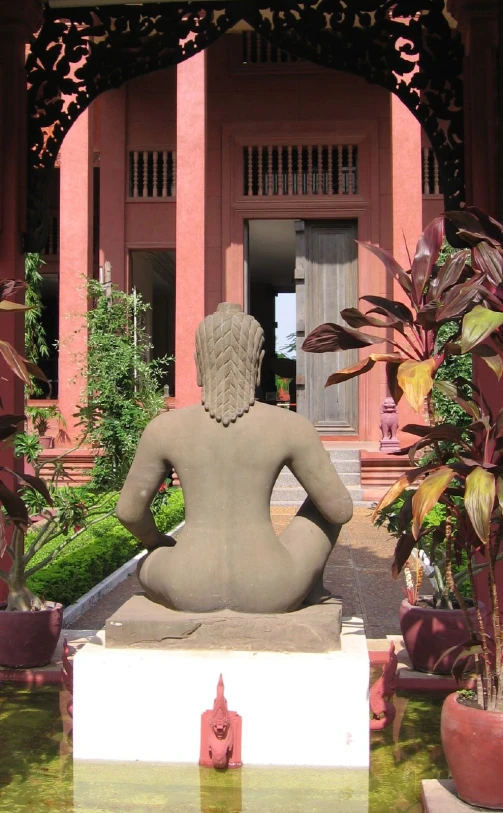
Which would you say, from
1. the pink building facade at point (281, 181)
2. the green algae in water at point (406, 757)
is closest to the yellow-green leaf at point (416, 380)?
the green algae in water at point (406, 757)

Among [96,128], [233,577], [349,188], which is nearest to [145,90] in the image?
[96,128]

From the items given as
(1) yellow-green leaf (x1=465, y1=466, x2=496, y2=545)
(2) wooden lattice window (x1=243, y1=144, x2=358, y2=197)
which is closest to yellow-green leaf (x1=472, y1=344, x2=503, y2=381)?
(1) yellow-green leaf (x1=465, y1=466, x2=496, y2=545)

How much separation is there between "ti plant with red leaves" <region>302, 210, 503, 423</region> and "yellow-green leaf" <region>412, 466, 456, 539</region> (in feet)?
0.79

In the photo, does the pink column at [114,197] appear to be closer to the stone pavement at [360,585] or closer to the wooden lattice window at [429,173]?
the wooden lattice window at [429,173]

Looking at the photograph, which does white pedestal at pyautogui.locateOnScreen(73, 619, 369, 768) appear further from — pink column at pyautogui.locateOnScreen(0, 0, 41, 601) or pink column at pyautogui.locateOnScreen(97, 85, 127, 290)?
pink column at pyautogui.locateOnScreen(97, 85, 127, 290)

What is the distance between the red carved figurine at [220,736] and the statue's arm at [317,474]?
0.78 m

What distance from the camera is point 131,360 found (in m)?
10.6

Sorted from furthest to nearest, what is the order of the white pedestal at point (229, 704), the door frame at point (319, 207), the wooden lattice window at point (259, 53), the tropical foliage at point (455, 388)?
the wooden lattice window at point (259, 53) < the door frame at point (319, 207) < the white pedestal at point (229, 704) < the tropical foliage at point (455, 388)

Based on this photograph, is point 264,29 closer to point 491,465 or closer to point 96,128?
point 491,465

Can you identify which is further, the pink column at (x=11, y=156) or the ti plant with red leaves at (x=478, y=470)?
the pink column at (x=11, y=156)

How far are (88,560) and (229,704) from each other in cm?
412

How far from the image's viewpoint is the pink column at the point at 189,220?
12.5 meters

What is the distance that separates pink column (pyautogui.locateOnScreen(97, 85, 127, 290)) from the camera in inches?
542

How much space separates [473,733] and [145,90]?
41.5ft
